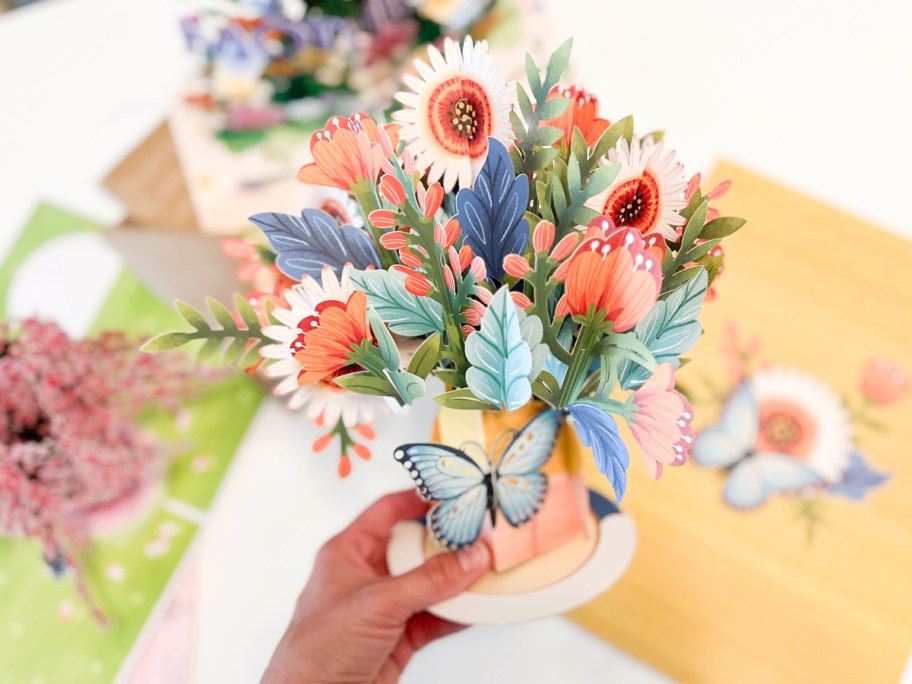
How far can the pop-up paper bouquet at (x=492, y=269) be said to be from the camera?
1.32 feet

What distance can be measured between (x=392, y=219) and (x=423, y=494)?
0.71ft

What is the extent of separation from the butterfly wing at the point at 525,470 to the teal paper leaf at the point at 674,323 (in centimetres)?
14

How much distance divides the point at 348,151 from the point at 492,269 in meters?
0.11

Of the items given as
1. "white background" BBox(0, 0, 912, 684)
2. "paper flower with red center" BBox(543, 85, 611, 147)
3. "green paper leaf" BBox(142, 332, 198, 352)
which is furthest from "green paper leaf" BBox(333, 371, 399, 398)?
"white background" BBox(0, 0, 912, 684)

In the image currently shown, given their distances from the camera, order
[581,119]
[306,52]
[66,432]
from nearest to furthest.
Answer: [581,119] < [66,432] < [306,52]

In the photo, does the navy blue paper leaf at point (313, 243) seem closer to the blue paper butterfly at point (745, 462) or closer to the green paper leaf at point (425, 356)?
the green paper leaf at point (425, 356)

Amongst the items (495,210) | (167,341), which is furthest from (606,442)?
(167,341)

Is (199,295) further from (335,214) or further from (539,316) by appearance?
(539,316)

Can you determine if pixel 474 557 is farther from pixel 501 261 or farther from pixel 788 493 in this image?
pixel 788 493

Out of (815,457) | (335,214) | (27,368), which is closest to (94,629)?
(27,368)

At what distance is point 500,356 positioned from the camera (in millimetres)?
388

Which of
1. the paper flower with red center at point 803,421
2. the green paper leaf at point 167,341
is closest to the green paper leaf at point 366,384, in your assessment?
the green paper leaf at point 167,341

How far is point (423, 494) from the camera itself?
21.5 inches

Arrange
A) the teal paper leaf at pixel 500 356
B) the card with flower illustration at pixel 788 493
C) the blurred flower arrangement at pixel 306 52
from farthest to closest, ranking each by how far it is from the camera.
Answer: the blurred flower arrangement at pixel 306 52
the card with flower illustration at pixel 788 493
the teal paper leaf at pixel 500 356
